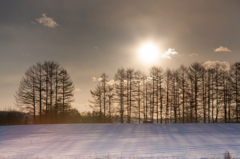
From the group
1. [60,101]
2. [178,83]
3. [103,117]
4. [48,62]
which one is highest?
[48,62]

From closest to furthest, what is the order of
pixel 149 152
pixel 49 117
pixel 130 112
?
pixel 149 152, pixel 49 117, pixel 130 112

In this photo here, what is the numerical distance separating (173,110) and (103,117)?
1512 cm

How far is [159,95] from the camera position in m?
48.1

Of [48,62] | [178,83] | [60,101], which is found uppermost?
[48,62]

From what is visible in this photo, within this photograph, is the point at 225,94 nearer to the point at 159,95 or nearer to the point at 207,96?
the point at 207,96

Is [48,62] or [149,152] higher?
[48,62]

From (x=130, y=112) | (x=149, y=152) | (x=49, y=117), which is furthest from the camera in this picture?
(x=130, y=112)

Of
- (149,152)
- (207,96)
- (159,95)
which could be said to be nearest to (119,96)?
(159,95)

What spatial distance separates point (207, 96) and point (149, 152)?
36.6 meters

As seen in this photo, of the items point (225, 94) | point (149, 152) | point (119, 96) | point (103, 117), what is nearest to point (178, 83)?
point (225, 94)

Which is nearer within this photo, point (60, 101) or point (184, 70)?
point (60, 101)

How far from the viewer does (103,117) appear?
4775cm

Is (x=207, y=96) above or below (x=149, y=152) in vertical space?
above

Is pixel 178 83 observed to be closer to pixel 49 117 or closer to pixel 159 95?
pixel 159 95
